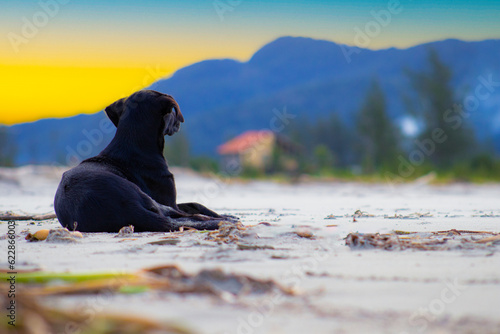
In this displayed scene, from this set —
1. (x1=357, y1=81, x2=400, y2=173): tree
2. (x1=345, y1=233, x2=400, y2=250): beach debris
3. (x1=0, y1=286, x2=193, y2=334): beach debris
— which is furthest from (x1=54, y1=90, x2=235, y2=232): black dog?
(x1=357, y1=81, x2=400, y2=173): tree

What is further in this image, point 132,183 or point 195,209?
point 195,209

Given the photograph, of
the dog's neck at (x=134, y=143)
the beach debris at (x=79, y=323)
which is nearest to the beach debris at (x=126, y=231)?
the dog's neck at (x=134, y=143)

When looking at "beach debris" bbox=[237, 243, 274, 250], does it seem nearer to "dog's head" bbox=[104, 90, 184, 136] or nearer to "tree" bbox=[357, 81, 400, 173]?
"dog's head" bbox=[104, 90, 184, 136]

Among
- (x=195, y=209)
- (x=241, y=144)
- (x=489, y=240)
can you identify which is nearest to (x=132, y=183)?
(x=195, y=209)

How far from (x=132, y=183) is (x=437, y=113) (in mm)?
31992

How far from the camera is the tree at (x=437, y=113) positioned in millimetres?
34562

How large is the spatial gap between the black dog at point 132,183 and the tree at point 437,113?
2993 cm

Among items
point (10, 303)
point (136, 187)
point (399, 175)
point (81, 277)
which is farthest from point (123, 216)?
point (399, 175)

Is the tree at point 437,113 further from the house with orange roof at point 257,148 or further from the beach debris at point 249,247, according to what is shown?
the beach debris at point 249,247

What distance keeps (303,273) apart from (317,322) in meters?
0.91

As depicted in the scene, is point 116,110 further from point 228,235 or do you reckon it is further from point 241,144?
point 241,144

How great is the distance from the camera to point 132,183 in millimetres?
5461

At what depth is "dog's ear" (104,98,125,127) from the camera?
20.7 feet

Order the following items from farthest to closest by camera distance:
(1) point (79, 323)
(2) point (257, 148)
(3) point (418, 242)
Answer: (2) point (257, 148), (3) point (418, 242), (1) point (79, 323)
